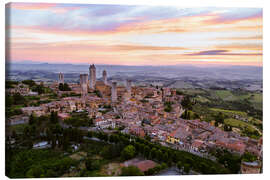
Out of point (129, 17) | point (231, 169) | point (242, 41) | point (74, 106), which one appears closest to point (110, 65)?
point (129, 17)

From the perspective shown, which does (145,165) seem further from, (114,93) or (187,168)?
(114,93)

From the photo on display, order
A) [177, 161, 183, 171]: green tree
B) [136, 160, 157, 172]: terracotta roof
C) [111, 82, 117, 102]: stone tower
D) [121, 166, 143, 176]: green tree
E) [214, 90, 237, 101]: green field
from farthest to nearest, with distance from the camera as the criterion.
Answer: [111, 82, 117, 102]: stone tower
[214, 90, 237, 101]: green field
[177, 161, 183, 171]: green tree
[136, 160, 157, 172]: terracotta roof
[121, 166, 143, 176]: green tree

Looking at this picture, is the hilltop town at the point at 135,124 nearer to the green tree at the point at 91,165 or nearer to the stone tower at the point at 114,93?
the stone tower at the point at 114,93

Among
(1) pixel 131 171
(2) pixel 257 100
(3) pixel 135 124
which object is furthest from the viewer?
(3) pixel 135 124

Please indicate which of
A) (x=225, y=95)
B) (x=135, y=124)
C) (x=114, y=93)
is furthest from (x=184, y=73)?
(x=114, y=93)

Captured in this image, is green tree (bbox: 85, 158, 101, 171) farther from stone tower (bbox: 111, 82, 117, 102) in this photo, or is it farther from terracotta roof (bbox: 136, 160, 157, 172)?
stone tower (bbox: 111, 82, 117, 102)

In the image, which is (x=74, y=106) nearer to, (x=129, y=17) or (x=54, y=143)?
(x=54, y=143)

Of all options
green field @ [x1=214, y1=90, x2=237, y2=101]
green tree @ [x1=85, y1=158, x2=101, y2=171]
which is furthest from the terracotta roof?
green field @ [x1=214, y1=90, x2=237, y2=101]

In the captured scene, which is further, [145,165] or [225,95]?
[225,95]

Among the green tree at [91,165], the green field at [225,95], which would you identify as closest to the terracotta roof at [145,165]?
the green tree at [91,165]
